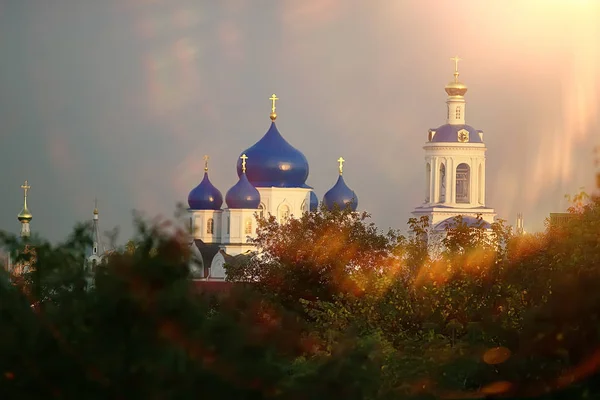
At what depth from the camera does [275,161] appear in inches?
3300

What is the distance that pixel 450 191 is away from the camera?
95.6m

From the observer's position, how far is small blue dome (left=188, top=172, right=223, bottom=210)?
86.8 meters

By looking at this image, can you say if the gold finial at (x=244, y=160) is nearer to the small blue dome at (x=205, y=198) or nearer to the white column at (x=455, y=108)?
the small blue dome at (x=205, y=198)

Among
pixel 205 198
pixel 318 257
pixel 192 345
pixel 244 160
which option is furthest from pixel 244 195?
pixel 192 345

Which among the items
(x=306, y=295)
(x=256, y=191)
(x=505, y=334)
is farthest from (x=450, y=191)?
(x=505, y=334)

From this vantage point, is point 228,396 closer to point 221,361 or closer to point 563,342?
point 221,361

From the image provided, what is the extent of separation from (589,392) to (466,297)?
12.2 m

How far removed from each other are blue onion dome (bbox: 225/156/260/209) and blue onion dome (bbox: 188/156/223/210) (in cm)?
372

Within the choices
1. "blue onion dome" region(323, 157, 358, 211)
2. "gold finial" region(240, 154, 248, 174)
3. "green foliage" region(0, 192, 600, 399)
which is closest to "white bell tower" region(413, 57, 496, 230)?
"blue onion dome" region(323, 157, 358, 211)

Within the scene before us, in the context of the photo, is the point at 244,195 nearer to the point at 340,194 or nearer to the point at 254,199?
the point at 254,199

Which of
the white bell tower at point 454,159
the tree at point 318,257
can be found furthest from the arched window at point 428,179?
the tree at point 318,257

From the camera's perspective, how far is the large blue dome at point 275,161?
274ft

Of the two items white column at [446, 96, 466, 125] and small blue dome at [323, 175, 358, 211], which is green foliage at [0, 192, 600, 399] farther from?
white column at [446, 96, 466, 125]

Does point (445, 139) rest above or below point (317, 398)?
above
